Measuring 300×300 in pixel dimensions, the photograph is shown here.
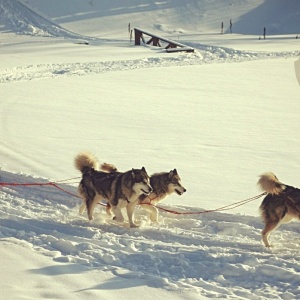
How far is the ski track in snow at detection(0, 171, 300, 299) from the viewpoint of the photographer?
537 centimetres

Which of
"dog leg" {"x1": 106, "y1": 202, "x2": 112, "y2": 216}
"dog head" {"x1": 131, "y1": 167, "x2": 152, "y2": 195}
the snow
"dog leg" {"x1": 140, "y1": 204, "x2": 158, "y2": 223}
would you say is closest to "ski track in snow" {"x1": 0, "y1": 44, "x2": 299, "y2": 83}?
the snow

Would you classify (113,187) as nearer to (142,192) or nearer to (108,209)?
(142,192)

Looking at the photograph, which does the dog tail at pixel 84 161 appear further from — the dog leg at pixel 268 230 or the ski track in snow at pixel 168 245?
the dog leg at pixel 268 230

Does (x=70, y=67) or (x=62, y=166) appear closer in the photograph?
(x=62, y=166)

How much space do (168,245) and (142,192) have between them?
87cm

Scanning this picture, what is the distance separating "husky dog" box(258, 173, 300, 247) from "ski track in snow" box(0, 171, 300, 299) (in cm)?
26

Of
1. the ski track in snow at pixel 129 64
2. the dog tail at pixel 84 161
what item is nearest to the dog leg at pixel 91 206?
the dog tail at pixel 84 161

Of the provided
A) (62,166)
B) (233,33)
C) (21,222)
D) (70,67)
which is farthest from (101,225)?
(233,33)

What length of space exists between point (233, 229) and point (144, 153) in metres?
3.41

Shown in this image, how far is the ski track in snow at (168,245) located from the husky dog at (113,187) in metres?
0.20

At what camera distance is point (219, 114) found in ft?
44.3

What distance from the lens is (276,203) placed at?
6.32 metres

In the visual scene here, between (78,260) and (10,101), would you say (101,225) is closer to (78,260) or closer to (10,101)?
(78,260)

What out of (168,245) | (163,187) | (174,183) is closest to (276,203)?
(168,245)
